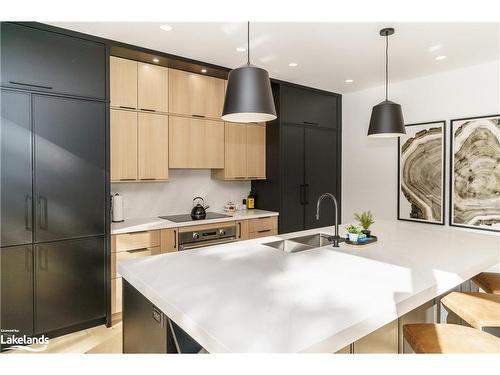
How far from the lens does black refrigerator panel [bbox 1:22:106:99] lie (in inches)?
96.2

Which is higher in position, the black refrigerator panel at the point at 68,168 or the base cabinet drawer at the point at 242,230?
the black refrigerator panel at the point at 68,168

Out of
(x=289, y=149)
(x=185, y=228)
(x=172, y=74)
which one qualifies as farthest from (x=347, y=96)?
(x=185, y=228)

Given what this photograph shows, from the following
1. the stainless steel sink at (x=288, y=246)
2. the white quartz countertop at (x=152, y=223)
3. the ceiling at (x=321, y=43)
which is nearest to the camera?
the stainless steel sink at (x=288, y=246)

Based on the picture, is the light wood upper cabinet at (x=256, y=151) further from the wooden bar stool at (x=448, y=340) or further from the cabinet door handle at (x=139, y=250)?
the wooden bar stool at (x=448, y=340)

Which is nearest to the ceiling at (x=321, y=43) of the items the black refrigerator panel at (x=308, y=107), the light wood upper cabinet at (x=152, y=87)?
the light wood upper cabinet at (x=152, y=87)

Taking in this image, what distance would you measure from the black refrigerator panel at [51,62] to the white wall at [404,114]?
136 inches

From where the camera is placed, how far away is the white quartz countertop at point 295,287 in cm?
105

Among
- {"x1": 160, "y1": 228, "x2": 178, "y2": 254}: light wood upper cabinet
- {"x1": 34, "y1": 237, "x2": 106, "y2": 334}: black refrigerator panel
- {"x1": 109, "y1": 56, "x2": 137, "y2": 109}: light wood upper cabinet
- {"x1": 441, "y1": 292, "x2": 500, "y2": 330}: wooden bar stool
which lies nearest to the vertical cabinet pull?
{"x1": 34, "y1": 237, "x2": 106, "y2": 334}: black refrigerator panel

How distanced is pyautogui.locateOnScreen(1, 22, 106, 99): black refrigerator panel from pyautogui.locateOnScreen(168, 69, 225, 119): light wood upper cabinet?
2.52ft

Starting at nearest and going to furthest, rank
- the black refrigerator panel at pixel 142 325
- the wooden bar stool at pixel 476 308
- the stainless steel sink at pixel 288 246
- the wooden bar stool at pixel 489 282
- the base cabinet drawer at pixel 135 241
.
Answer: the black refrigerator panel at pixel 142 325 → the wooden bar stool at pixel 476 308 → the wooden bar stool at pixel 489 282 → the stainless steel sink at pixel 288 246 → the base cabinet drawer at pixel 135 241

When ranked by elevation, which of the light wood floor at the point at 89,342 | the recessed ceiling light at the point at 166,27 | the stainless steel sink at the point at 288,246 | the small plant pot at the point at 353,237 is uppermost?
the recessed ceiling light at the point at 166,27

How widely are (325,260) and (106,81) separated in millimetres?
2414

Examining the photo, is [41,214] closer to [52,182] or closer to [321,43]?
[52,182]
